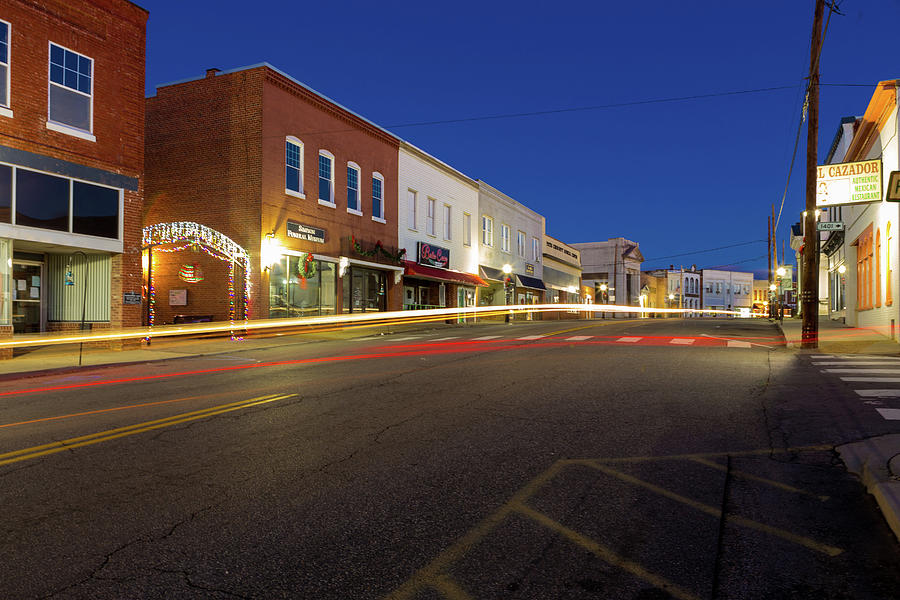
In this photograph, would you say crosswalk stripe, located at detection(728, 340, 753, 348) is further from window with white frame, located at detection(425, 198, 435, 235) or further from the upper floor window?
the upper floor window

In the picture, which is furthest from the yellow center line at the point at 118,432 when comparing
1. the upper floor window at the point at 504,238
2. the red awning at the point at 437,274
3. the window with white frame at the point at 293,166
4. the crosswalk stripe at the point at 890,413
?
the upper floor window at the point at 504,238

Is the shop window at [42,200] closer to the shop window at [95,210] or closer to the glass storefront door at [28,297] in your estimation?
the shop window at [95,210]

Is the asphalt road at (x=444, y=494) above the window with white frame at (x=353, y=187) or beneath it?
beneath

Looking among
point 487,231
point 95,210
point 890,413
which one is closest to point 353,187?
point 95,210

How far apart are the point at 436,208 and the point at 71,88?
20803 mm

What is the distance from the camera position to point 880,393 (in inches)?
354

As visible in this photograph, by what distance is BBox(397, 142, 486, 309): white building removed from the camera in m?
32.5

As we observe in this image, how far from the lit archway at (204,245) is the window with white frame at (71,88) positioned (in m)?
3.49

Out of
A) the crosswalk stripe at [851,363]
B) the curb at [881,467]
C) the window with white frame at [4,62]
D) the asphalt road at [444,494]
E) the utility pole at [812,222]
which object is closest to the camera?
the asphalt road at [444,494]

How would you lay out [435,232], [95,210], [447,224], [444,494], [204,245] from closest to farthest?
[444,494], [95,210], [204,245], [435,232], [447,224]

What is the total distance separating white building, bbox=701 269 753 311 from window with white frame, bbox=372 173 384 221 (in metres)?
81.9

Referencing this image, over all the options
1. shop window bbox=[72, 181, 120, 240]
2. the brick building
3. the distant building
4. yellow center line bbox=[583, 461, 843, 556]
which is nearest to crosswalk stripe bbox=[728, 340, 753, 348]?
yellow center line bbox=[583, 461, 843, 556]

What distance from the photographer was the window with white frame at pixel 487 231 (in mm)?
41419

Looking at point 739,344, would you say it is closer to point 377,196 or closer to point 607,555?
point 607,555
